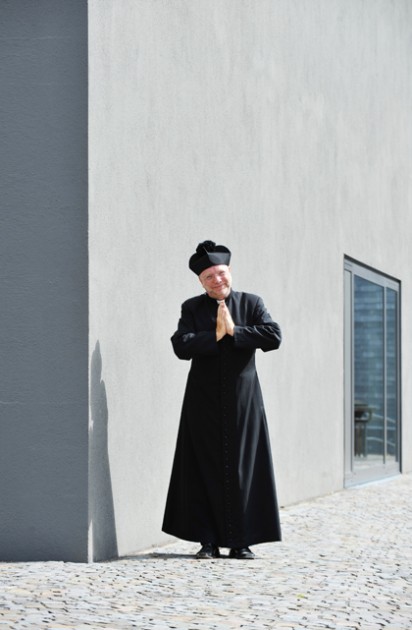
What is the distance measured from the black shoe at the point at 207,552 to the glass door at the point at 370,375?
5.43 meters

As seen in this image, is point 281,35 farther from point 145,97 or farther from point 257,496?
point 257,496

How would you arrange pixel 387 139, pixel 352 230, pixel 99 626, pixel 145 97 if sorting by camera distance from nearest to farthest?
pixel 99 626 < pixel 145 97 < pixel 352 230 < pixel 387 139

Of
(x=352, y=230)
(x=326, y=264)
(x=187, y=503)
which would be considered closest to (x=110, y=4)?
(x=187, y=503)

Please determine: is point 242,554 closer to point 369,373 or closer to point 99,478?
point 99,478

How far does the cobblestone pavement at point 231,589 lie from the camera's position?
5227 mm

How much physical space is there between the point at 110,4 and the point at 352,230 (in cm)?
613

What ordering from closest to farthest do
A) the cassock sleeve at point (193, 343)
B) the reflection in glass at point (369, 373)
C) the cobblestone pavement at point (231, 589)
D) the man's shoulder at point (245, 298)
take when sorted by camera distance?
1. the cobblestone pavement at point (231, 589)
2. the cassock sleeve at point (193, 343)
3. the man's shoulder at point (245, 298)
4. the reflection in glass at point (369, 373)

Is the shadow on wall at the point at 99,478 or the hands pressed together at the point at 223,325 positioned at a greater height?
the hands pressed together at the point at 223,325

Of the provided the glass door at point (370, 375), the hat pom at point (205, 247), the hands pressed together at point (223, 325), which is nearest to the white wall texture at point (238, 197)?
the glass door at point (370, 375)

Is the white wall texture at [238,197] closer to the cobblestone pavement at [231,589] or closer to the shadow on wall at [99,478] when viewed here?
the shadow on wall at [99,478]

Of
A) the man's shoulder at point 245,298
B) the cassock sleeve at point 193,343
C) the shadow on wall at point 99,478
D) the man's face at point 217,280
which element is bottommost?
the shadow on wall at point 99,478

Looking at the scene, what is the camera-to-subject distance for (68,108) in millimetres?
7211

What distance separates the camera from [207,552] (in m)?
7.33

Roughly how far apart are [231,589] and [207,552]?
49.6 inches
